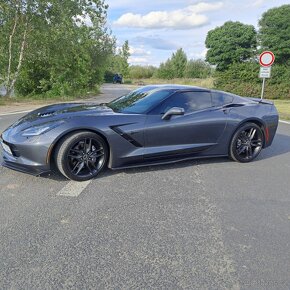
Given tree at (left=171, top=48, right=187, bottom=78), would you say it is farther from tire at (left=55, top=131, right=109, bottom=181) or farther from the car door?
tire at (left=55, top=131, right=109, bottom=181)

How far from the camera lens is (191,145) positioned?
15.7ft

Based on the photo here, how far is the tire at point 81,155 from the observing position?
3934 millimetres

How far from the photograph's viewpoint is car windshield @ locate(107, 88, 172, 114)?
4598 mm

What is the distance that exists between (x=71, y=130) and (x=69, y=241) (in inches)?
65.8

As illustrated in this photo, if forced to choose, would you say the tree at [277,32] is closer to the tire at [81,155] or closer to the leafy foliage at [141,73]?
the tire at [81,155]

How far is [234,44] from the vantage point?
25.3m

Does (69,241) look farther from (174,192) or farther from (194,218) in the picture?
(174,192)

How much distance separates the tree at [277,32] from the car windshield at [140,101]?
20.7m

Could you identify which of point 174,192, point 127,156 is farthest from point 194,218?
point 127,156

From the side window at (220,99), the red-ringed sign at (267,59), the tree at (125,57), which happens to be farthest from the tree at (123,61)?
the side window at (220,99)

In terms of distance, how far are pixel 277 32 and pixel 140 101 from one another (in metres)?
21.6

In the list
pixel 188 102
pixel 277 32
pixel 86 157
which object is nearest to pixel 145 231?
pixel 86 157

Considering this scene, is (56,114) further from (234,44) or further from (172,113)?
(234,44)

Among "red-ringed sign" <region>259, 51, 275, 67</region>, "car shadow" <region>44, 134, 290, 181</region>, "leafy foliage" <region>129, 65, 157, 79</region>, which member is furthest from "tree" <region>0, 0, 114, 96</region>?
"leafy foliage" <region>129, 65, 157, 79</region>
